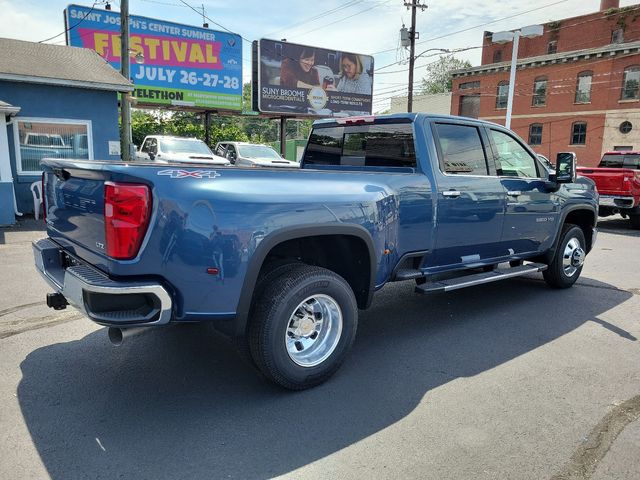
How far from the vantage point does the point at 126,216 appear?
8.66ft

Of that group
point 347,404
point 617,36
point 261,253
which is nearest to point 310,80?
point 261,253

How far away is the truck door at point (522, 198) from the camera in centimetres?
504

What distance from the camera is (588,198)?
6.19 meters

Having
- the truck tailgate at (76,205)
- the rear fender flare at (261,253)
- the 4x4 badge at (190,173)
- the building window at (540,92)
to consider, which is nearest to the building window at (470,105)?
the building window at (540,92)

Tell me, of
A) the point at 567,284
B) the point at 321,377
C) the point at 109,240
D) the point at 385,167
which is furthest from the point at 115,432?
the point at 567,284

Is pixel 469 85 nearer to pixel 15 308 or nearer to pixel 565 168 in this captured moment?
pixel 565 168

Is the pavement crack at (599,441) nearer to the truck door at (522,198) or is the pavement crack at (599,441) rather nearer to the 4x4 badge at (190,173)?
the truck door at (522,198)

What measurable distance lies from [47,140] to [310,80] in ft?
47.1

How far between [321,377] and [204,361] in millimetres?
990

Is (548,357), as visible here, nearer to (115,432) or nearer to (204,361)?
(204,361)

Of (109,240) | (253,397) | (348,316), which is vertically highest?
(109,240)

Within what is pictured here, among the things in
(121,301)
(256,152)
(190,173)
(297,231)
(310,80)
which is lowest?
(121,301)

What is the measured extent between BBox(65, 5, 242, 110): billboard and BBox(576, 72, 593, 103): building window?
79.1 feet

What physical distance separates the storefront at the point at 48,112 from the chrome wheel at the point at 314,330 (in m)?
9.08
